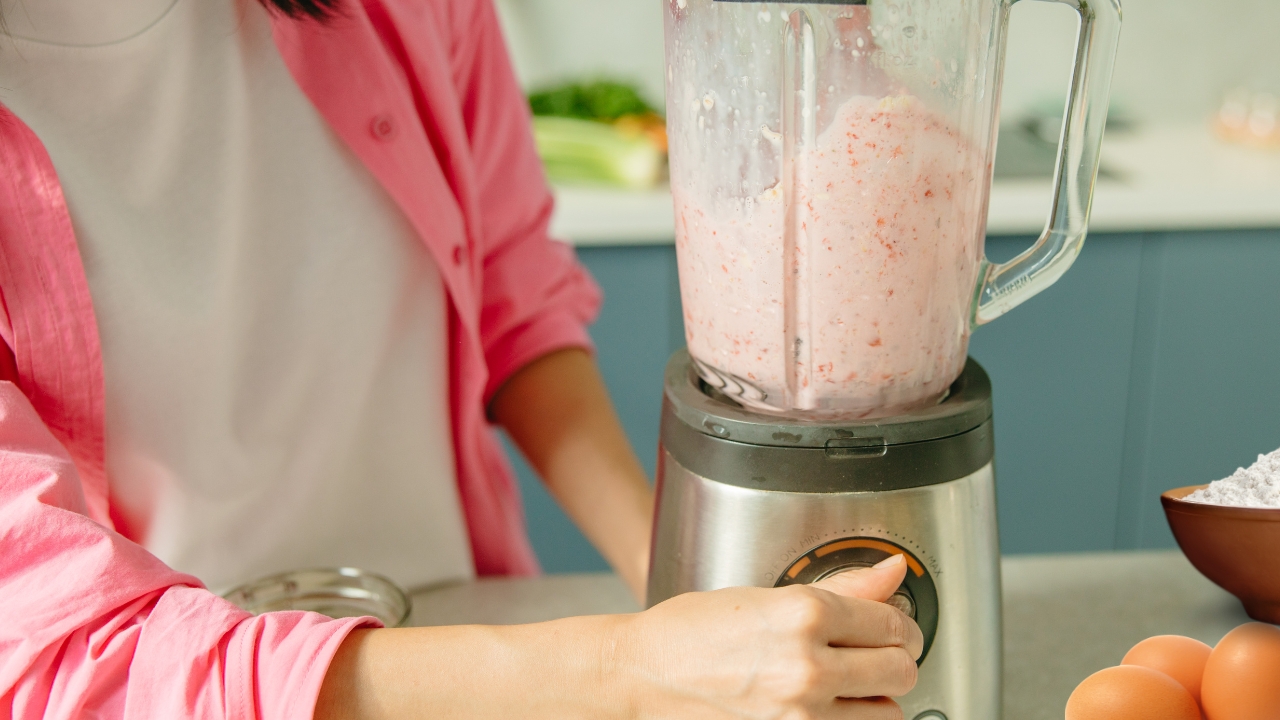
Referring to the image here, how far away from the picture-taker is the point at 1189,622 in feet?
2.23

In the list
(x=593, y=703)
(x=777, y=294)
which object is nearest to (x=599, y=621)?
(x=593, y=703)

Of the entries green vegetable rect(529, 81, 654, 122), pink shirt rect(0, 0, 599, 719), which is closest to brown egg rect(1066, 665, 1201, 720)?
pink shirt rect(0, 0, 599, 719)

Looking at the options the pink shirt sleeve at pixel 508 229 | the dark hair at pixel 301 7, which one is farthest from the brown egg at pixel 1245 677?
the dark hair at pixel 301 7

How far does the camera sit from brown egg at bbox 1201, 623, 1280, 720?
0.51 m

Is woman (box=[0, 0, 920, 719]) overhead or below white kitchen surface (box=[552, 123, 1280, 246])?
overhead

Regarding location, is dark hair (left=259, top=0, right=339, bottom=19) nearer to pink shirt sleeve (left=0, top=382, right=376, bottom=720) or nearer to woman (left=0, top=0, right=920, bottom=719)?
woman (left=0, top=0, right=920, bottom=719)

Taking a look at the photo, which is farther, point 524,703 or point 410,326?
point 410,326

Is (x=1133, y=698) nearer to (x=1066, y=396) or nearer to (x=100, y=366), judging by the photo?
(x=100, y=366)

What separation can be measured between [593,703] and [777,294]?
0.70 ft

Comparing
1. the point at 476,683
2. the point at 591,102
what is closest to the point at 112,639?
the point at 476,683

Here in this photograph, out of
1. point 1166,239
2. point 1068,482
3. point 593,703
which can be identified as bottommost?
point 1068,482

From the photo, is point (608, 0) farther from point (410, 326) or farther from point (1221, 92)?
point (410, 326)

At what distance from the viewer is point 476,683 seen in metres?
0.49

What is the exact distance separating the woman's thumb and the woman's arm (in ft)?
0.85
